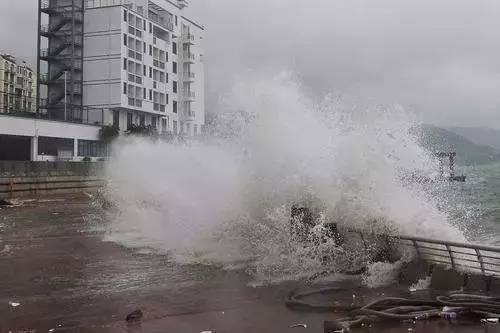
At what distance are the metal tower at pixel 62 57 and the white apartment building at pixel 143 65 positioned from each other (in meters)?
1.00

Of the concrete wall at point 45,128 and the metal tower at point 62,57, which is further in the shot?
the metal tower at point 62,57

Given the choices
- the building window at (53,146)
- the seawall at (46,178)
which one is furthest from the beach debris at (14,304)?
the building window at (53,146)

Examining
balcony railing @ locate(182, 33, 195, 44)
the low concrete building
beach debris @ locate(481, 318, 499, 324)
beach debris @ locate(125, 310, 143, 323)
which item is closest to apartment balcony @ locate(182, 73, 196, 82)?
balcony railing @ locate(182, 33, 195, 44)

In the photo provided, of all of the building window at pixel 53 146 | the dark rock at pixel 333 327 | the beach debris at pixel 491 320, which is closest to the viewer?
the dark rock at pixel 333 327

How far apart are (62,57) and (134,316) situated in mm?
60592

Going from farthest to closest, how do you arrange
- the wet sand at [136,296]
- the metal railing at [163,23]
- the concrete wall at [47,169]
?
the metal railing at [163,23] → the concrete wall at [47,169] → the wet sand at [136,296]

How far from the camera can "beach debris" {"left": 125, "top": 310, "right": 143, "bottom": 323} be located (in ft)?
24.4

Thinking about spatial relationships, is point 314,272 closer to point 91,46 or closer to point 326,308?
point 326,308

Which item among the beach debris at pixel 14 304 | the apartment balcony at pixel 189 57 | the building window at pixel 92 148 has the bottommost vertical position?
the beach debris at pixel 14 304

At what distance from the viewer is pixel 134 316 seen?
24.8ft

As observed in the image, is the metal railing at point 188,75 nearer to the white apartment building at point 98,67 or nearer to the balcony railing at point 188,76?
the balcony railing at point 188,76

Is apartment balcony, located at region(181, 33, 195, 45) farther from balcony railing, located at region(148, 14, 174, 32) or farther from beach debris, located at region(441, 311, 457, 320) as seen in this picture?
beach debris, located at region(441, 311, 457, 320)

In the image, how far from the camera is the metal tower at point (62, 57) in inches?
2446

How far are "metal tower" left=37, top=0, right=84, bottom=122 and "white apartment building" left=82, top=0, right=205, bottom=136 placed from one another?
100cm
